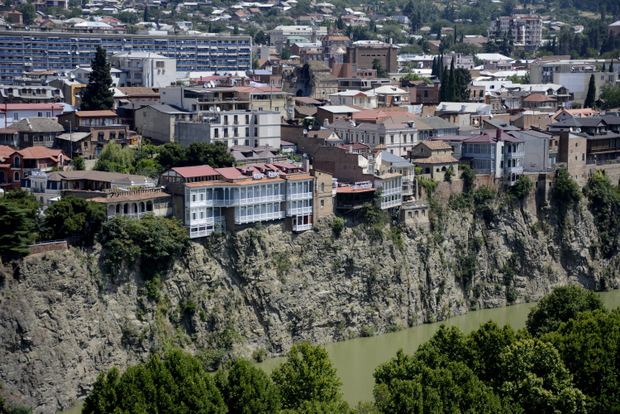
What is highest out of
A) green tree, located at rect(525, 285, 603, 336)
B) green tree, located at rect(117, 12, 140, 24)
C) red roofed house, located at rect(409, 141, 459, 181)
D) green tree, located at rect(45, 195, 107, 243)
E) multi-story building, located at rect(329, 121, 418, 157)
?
green tree, located at rect(117, 12, 140, 24)

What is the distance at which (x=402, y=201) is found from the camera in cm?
4853

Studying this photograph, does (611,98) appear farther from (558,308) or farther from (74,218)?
(74,218)

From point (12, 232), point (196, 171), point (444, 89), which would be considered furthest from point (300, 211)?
point (444, 89)

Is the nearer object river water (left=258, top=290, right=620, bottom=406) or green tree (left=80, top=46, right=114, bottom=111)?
river water (left=258, top=290, right=620, bottom=406)

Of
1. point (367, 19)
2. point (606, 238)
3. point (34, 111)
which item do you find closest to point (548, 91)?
point (606, 238)

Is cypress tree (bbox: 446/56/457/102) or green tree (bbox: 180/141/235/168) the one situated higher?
cypress tree (bbox: 446/56/457/102)

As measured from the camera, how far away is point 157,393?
30.9 m

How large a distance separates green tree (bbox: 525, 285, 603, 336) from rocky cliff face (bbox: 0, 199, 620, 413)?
22.3 feet

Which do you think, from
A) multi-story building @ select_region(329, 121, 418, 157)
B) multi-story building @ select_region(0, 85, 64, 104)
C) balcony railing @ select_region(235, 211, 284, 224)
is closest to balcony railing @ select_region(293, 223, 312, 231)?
balcony railing @ select_region(235, 211, 284, 224)

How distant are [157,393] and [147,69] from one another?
37.7 meters

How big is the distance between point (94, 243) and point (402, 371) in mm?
12346

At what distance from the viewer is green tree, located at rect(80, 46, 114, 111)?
5525 centimetres

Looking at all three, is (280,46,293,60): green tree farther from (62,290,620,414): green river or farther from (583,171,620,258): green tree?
(62,290,620,414): green river

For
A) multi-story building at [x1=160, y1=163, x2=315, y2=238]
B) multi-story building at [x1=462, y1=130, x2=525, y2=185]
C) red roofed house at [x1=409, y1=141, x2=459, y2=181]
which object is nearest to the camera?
multi-story building at [x1=160, y1=163, x2=315, y2=238]
